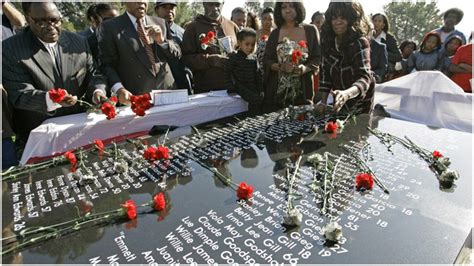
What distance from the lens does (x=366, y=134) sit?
7.73ft

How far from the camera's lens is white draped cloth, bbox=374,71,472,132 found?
393 centimetres

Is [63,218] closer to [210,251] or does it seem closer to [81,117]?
[210,251]

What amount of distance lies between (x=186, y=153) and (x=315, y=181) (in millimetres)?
831

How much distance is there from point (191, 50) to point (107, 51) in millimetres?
1044

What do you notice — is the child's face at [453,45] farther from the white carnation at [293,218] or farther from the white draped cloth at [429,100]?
the white carnation at [293,218]

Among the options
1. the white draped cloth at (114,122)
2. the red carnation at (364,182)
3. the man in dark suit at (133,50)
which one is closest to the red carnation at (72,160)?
the white draped cloth at (114,122)

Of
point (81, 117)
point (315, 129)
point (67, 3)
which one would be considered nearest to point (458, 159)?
point (315, 129)

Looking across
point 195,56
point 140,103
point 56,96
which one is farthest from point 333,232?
point 195,56

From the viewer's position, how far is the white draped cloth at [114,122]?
2039 millimetres

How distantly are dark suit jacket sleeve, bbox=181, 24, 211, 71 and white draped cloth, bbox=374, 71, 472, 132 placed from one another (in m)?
2.19

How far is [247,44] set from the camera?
316 cm

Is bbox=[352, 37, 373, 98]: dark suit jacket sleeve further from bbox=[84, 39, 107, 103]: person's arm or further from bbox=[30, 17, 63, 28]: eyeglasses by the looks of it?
bbox=[30, 17, 63, 28]: eyeglasses

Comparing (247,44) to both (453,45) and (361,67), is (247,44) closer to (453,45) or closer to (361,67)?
(361,67)

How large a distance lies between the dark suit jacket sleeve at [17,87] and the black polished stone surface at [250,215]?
1.85 feet
